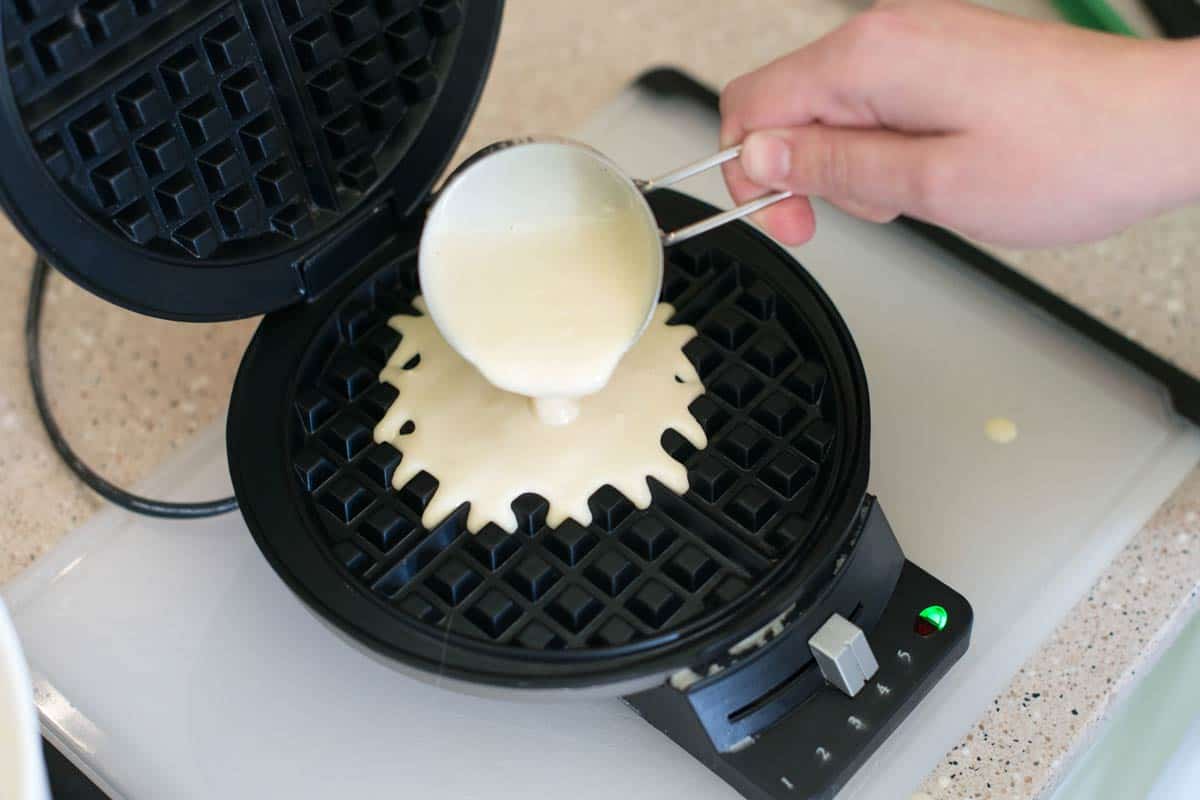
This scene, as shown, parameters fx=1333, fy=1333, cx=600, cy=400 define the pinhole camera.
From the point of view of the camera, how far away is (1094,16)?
5.86 ft

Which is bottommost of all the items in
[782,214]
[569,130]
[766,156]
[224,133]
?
[569,130]

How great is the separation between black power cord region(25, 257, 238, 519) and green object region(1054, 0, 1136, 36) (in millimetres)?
1265

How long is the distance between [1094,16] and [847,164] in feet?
2.70

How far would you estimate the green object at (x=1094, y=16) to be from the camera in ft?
5.73

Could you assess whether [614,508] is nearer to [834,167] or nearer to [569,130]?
[834,167]

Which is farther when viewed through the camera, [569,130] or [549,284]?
[569,130]

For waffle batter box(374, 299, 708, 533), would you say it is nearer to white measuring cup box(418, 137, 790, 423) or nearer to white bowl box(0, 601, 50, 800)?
white measuring cup box(418, 137, 790, 423)

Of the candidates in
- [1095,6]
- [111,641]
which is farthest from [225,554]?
[1095,6]

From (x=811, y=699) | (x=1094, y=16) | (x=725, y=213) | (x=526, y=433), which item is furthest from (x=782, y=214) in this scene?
(x=1094, y=16)

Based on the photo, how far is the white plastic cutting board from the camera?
4.04 feet

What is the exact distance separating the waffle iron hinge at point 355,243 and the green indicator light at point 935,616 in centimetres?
63

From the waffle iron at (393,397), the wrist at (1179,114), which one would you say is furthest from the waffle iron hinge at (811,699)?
the wrist at (1179,114)

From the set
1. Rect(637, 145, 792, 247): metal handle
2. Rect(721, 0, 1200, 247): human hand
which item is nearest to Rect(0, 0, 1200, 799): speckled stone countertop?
Rect(721, 0, 1200, 247): human hand

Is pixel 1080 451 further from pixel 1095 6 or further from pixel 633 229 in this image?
pixel 1095 6
